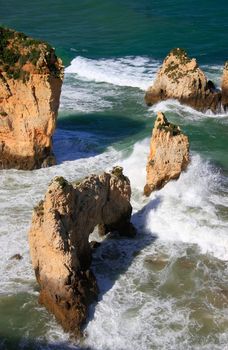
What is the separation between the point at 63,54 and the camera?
49938 millimetres

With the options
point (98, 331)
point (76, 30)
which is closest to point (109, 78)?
point (76, 30)

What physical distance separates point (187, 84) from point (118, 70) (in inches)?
399

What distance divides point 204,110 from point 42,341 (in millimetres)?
22698

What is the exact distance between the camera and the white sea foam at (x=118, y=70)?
1687 inches

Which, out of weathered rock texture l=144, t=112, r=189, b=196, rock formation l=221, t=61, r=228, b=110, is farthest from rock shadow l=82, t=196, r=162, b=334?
rock formation l=221, t=61, r=228, b=110

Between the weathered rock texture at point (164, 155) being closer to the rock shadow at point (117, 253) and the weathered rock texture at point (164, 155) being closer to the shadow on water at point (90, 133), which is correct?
the rock shadow at point (117, 253)

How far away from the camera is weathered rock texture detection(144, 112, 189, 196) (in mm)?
25172

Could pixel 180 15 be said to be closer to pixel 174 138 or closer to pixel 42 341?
pixel 174 138

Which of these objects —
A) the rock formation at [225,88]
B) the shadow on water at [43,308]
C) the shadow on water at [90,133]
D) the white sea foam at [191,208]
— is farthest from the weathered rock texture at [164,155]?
the rock formation at [225,88]

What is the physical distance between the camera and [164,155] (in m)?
25.3

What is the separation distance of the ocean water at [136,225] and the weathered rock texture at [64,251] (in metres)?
0.54

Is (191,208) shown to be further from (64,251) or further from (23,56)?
(23,56)

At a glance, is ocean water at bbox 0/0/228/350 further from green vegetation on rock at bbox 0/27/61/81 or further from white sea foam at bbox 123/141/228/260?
green vegetation on rock at bbox 0/27/61/81

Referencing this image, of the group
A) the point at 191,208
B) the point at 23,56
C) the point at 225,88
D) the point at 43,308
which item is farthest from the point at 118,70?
the point at 43,308
